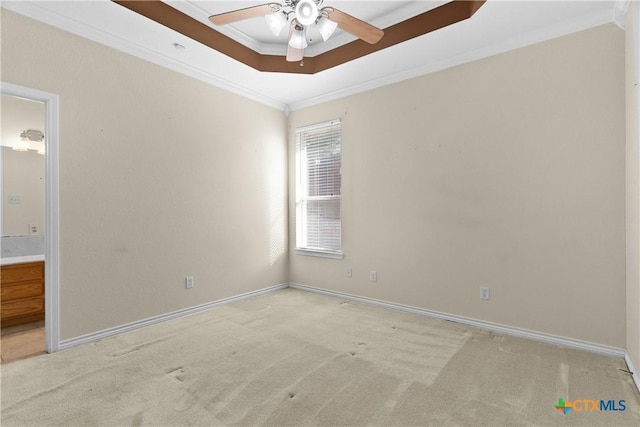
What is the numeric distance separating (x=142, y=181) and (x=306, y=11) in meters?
2.24

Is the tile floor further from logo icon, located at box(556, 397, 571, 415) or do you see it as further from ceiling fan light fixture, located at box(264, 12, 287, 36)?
logo icon, located at box(556, 397, 571, 415)

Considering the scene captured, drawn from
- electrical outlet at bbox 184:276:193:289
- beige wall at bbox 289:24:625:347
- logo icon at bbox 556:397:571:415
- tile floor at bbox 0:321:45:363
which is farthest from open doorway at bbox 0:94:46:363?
logo icon at bbox 556:397:571:415

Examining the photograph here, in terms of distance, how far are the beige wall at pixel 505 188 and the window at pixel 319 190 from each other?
318mm

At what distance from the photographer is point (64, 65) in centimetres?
259

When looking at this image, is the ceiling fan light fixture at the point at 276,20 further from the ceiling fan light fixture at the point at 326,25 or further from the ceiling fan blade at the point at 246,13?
the ceiling fan light fixture at the point at 326,25

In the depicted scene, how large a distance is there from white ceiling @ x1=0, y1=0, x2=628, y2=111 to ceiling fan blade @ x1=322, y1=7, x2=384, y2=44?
77 cm

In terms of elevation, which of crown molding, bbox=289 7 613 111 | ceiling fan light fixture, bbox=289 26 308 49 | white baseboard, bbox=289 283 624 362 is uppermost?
crown molding, bbox=289 7 613 111

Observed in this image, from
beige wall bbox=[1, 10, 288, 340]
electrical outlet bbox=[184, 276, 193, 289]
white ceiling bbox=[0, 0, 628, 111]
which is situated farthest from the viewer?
electrical outlet bbox=[184, 276, 193, 289]

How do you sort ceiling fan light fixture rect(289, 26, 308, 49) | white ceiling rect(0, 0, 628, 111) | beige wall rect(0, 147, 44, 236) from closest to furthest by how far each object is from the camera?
ceiling fan light fixture rect(289, 26, 308, 49)
white ceiling rect(0, 0, 628, 111)
beige wall rect(0, 147, 44, 236)

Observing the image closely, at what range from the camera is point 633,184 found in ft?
7.02

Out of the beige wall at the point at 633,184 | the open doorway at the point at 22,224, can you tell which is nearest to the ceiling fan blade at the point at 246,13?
the open doorway at the point at 22,224

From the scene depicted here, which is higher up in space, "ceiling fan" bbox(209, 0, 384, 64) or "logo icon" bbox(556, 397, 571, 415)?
"ceiling fan" bbox(209, 0, 384, 64)

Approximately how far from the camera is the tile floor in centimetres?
252

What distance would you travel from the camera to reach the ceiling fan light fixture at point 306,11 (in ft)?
6.43
